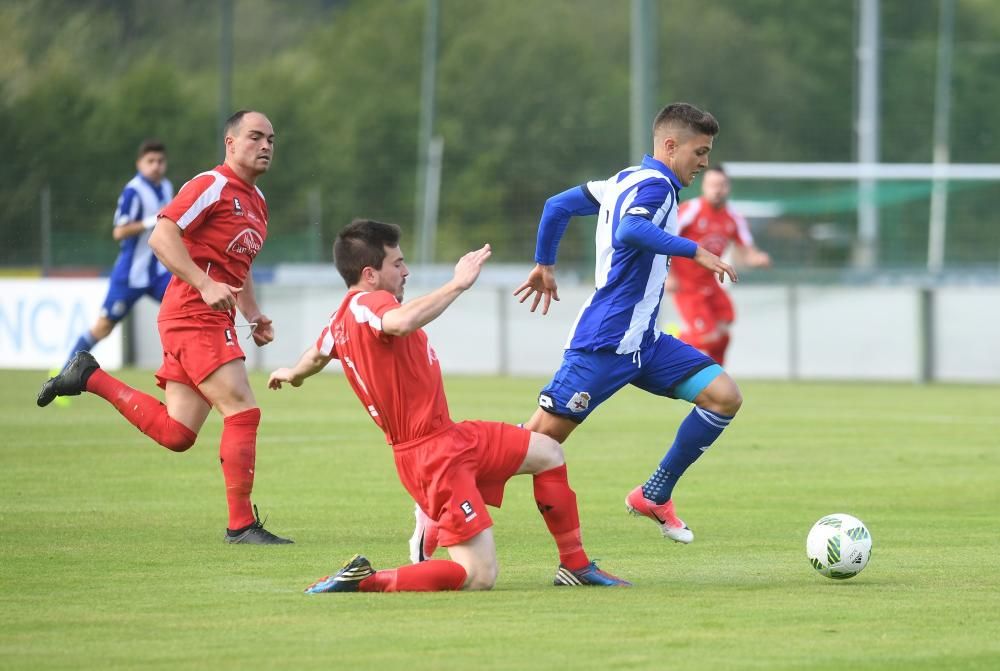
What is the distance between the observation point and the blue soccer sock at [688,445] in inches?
363

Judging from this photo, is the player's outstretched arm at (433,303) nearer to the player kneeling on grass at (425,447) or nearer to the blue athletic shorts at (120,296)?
the player kneeling on grass at (425,447)

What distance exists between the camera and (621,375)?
906 centimetres

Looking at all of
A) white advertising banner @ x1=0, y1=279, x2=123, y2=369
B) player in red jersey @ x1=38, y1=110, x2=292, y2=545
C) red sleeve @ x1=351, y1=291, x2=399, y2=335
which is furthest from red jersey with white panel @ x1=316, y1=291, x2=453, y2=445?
white advertising banner @ x1=0, y1=279, x2=123, y2=369

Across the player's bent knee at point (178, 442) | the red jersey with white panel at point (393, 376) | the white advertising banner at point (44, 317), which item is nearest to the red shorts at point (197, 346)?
the player's bent knee at point (178, 442)

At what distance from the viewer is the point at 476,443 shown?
757cm

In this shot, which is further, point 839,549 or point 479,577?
point 839,549

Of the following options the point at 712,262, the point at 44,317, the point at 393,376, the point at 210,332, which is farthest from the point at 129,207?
the point at 393,376

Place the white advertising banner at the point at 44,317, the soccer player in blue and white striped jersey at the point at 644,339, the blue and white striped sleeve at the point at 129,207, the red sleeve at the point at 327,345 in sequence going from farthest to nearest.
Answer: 1. the white advertising banner at the point at 44,317
2. the blue and white striped sleeve at the point at 129,207
3. the soccer player in blue and white striped jersey at the point at 644,339
4. the red sleeve at the point at 327,345

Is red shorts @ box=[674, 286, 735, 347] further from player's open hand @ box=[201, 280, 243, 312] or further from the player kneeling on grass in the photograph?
the player kneeling on grass

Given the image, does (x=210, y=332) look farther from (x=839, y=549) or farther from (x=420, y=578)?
(x=839, y=549)

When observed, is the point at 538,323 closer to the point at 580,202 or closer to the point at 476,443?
the point at 580,202

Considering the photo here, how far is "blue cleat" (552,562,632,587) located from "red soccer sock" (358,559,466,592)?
47 centimetres

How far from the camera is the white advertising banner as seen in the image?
2430cm

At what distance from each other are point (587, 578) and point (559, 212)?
2538 millimetres
